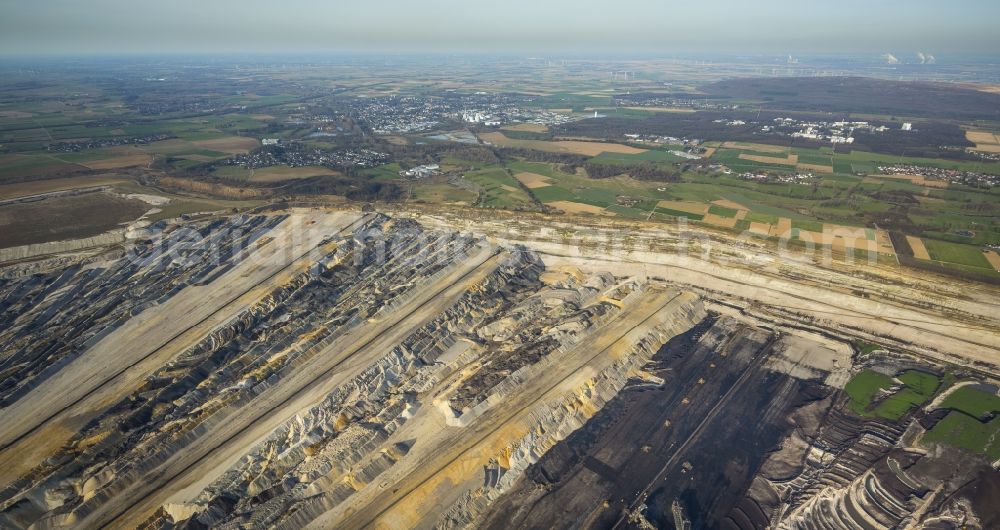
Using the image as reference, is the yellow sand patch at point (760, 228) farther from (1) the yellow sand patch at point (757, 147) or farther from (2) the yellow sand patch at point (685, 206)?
(1) the yellow sand patch at point (757, 147)

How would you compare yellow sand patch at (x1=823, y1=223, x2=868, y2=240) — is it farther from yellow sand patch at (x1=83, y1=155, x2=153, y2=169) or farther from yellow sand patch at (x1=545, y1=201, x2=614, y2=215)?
yellow sand patch at (x1=83, y1=155, x2=153, y2=169)

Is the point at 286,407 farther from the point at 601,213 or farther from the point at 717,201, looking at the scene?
the point at 717,201

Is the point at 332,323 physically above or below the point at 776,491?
above

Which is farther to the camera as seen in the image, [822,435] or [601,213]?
[601,213]

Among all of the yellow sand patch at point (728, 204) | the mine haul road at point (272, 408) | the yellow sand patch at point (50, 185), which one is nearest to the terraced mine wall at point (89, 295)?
the mine haul road at point (272, 408)

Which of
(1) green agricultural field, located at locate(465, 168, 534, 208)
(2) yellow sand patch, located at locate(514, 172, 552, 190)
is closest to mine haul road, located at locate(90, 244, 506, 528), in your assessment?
(1) green agricultural field, located at locate(465, 168, 534, 208)

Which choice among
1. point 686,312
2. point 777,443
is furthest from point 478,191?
point 777,443

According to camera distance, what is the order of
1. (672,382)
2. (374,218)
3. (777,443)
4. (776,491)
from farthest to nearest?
(374,218) → (672,382) → (777,443) → (776,491)
